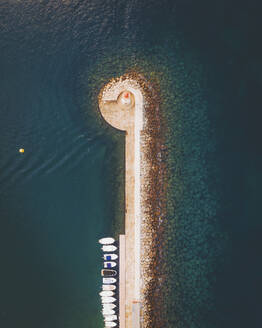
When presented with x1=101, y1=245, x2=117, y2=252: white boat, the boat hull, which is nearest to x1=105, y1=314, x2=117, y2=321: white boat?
the boat hull

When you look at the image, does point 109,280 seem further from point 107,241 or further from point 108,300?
point 107,241

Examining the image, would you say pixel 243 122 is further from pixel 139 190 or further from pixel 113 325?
pixel 113 325

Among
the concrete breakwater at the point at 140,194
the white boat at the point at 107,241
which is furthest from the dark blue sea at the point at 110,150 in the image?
the concrete breakwater at the point at 140,194

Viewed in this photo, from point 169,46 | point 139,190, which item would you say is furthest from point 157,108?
point 139,190

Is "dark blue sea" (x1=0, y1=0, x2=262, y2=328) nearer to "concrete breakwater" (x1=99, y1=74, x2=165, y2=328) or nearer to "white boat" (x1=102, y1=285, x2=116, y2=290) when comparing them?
"white boat" (x1=102, y1=285, x2=116, y2=290)

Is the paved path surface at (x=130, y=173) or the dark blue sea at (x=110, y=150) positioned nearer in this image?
the paved path surface at (x=130, y=173)

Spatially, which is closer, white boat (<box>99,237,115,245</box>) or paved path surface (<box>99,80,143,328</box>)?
paved path surface (<box>99,80,143,328</box>)

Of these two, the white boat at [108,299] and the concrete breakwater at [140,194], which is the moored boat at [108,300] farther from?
the concrete breakwater at [140,194]

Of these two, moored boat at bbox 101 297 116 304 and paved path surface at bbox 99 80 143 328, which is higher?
paved path surface at bbox 99 80 143 328
